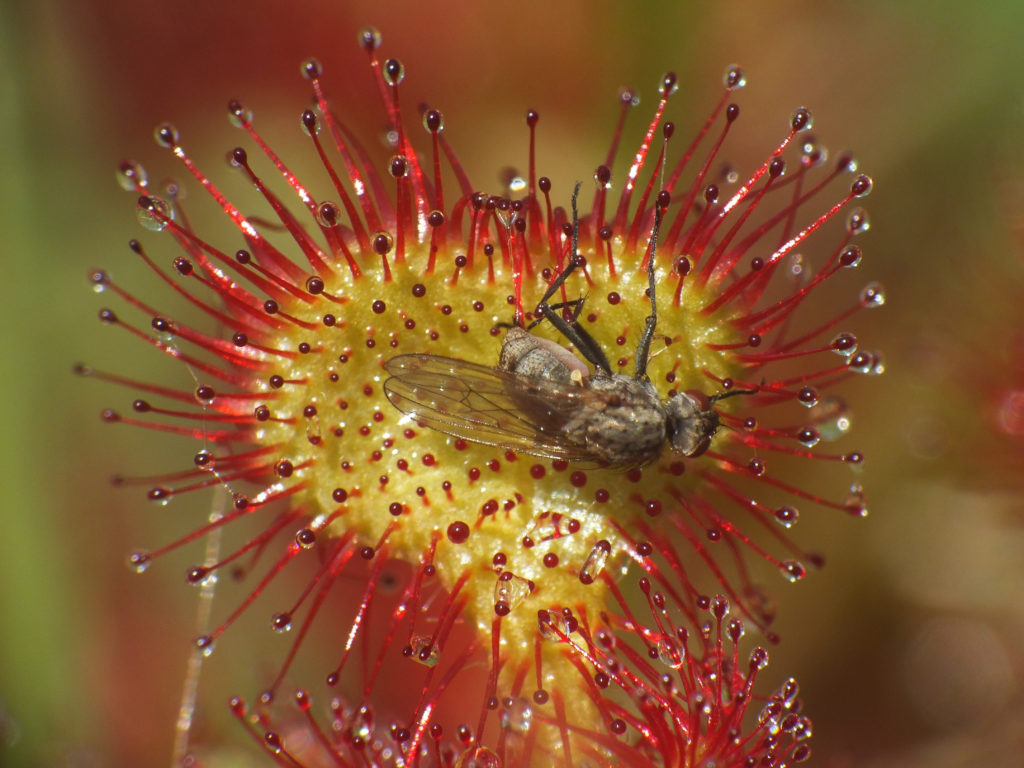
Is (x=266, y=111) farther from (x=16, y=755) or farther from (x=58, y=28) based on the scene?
(x=16, y=755)

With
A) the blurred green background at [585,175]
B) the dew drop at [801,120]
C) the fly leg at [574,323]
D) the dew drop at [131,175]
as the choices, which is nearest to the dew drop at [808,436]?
the fly leg at [574,323]

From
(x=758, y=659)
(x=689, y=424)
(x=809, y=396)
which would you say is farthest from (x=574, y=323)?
(x=758, y=659)

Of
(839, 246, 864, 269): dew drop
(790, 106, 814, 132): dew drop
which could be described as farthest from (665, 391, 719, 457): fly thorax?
(790, 106, 814, 132): dew drop

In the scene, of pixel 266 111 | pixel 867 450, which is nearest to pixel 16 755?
pixel 266 111

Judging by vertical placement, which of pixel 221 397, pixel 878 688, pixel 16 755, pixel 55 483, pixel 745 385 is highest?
pixel 745 385

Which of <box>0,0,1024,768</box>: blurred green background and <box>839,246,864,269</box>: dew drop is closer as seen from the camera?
<box>839,246,864,269</box>: dew drop

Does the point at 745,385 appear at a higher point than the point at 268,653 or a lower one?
higher

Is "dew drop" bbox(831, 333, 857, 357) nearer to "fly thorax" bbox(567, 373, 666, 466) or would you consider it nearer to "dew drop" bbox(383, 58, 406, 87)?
"fly thorax" bbox(567, 373, 666, 466)
